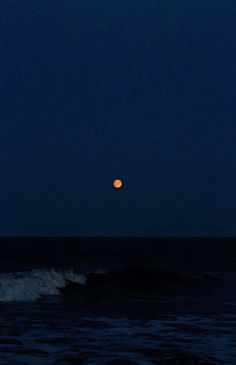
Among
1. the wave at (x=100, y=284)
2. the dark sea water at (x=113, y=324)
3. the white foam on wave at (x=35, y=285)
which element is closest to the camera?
the dark sea water at (x=113, y=324)

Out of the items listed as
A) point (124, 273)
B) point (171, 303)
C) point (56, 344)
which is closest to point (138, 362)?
point (56, 344)

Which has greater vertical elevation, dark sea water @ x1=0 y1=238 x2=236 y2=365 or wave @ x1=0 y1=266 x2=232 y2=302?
wave @ x1=0 y1=266 x2=232 y2=302

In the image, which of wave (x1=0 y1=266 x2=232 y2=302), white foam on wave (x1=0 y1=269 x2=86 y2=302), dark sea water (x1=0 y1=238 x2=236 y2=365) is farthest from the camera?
wave (x1=0 y1=266 x2=232 y2=302)

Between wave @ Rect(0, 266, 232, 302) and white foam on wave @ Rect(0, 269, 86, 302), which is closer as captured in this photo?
white foam on wave @ Rect(0, 269, 86, 302)

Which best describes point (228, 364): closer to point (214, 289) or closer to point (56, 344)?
point (56, 344)

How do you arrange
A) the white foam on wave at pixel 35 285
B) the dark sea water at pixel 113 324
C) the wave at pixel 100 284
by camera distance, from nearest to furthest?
the dark sea water at pixel 113 324, the white foam on wave at pixel 35 285, the wave at pixel 100 284

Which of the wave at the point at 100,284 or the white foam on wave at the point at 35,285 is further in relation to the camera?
the wave at the point at 100,284

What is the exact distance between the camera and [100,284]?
114ft

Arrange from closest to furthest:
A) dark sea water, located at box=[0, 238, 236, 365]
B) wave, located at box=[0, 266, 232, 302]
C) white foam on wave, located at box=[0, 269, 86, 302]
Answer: dark sea water, located at box=[0, 238, 236, 365] → white foam on wave, located at box=[0, 269, 86, 302] → wave, located at box=[0, 266, 232, 302]

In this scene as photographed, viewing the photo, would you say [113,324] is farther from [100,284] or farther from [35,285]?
[100,284]

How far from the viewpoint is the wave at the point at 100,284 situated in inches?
1053

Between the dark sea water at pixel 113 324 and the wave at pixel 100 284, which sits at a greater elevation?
the wave at pixel 100 284

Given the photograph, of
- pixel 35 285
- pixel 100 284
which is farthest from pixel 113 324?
pixel 100 284

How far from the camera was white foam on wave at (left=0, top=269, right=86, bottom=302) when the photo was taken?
2541 centimetres
